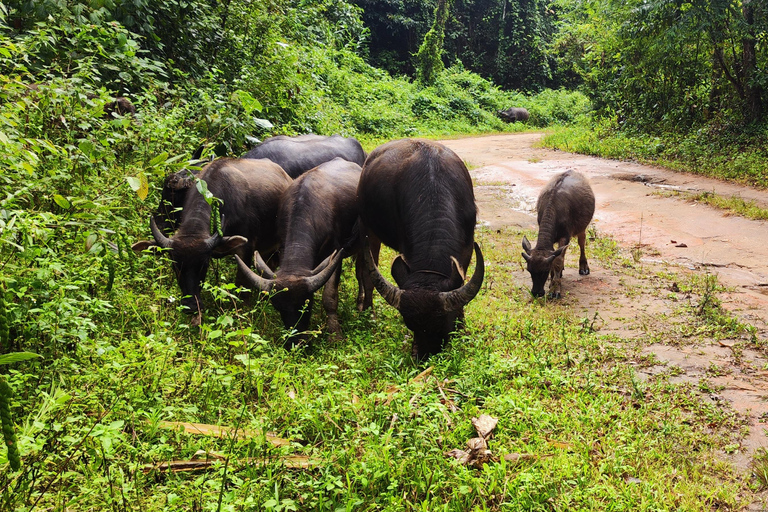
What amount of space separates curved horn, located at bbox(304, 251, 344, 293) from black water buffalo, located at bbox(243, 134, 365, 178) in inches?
118

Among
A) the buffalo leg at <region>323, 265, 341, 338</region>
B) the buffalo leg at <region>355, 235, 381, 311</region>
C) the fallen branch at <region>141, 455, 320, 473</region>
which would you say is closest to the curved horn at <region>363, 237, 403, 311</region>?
the buffalo leg at <region>323, 265, 341, 338</region>

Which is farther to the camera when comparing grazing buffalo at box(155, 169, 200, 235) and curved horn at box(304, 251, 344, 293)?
grazing buffalo at box(155, 169, 200, 235)

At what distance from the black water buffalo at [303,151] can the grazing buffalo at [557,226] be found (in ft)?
10.9

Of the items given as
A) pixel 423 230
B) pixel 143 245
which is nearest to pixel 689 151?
pixel 423 230

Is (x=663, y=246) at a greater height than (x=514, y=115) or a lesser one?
lesser

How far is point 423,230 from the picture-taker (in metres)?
5.06

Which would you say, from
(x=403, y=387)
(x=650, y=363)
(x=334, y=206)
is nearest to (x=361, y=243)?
(x=334, y=206)

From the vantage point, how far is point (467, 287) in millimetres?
4539

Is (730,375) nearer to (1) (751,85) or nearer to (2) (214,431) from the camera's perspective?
(2) (214,431)

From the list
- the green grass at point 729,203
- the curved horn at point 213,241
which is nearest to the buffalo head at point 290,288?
the curved horn at point 213,241

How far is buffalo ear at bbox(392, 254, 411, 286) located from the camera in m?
5.01

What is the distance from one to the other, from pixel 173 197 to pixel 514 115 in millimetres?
27711

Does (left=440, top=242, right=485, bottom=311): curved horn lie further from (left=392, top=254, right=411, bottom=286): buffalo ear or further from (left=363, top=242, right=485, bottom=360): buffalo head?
(left=392, top=254, right=411, bottom=286): buffalo ear

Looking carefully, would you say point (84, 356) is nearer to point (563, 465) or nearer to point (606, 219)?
point (563, 465)
